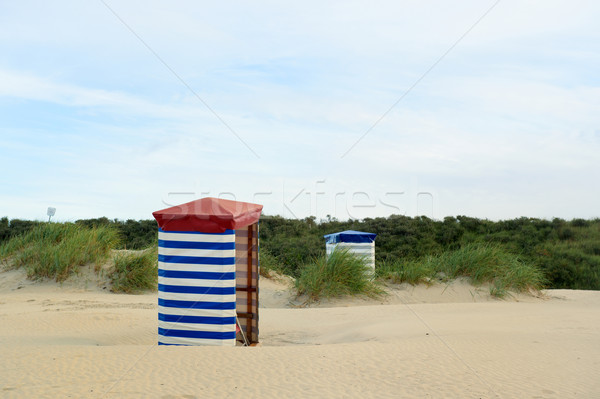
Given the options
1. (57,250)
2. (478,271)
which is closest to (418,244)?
(478,271)

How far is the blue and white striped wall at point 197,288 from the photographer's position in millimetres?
6363

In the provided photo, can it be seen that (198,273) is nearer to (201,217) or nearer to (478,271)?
(201,217)

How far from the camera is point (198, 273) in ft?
21.0

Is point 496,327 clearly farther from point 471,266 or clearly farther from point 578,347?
point 471,266

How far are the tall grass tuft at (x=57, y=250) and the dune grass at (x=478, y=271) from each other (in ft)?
25.1

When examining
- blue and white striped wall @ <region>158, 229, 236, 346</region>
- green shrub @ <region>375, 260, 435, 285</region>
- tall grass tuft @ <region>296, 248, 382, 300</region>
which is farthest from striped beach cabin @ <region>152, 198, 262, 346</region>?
green shrub @ <region>375, 260, 435, 285</region>

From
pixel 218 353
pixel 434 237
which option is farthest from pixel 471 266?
pixel 434 237

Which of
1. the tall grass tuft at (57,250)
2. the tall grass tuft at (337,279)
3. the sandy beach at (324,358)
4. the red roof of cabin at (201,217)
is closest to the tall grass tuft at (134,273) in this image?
the tall grass tuft at (57,250)

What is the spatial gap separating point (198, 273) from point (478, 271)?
351 inches

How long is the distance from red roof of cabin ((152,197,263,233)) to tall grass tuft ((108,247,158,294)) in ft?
25.5

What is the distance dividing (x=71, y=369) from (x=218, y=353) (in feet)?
4.81

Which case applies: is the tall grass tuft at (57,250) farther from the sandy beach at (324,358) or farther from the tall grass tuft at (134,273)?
the sandy beach at (324,358)

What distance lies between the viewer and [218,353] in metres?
5.80

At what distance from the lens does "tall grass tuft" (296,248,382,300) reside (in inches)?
486
